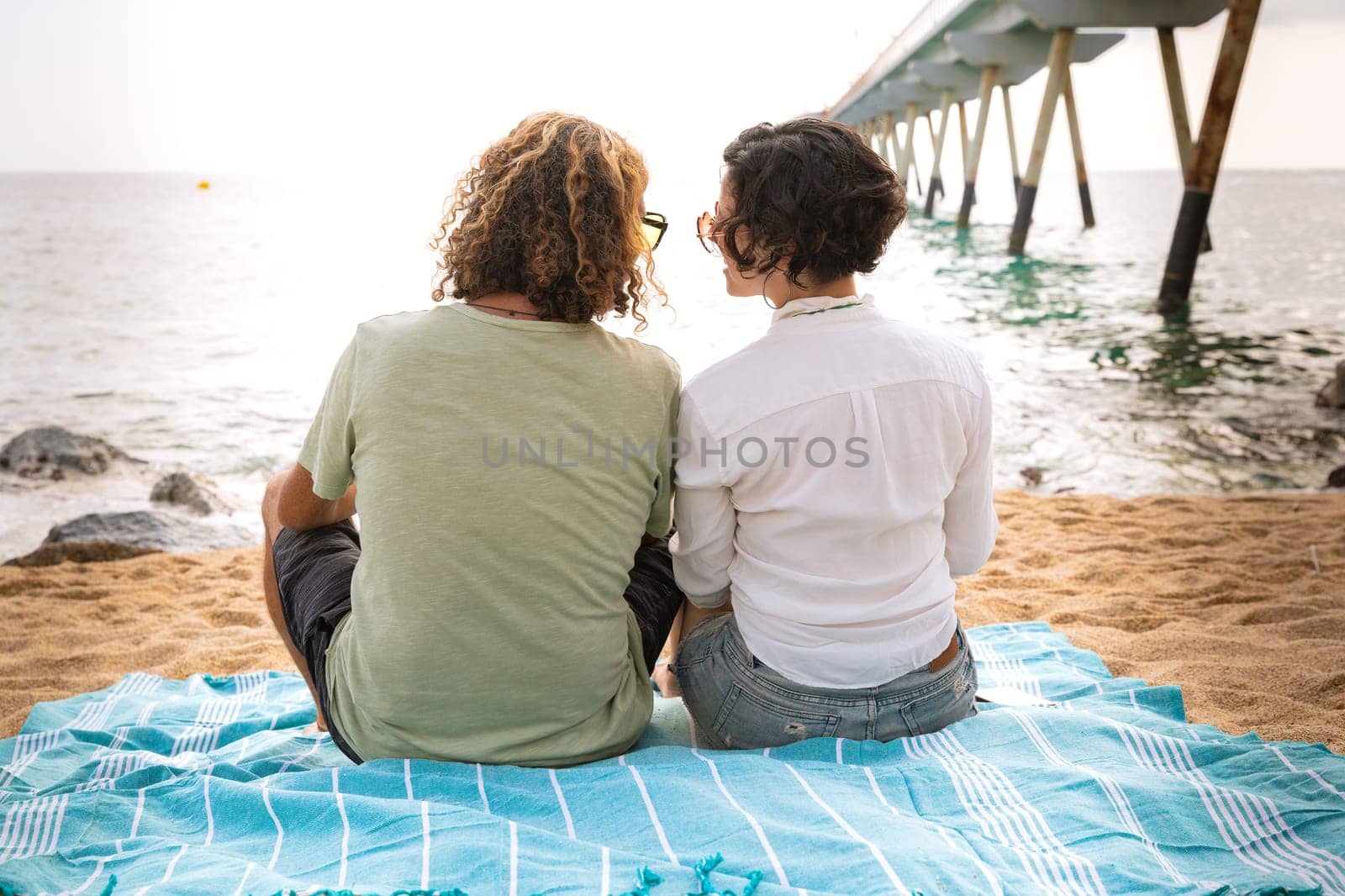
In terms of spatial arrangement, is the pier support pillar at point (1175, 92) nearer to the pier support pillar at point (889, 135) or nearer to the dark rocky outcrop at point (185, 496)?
the dark rocky outcrop at point (185, 496)

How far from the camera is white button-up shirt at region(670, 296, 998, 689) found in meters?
1.52

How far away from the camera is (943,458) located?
62.2 inches

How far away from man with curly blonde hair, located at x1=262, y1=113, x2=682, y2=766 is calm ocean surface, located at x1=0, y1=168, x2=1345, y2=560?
0.27 metres

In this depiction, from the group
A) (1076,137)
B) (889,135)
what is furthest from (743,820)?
(889,135)

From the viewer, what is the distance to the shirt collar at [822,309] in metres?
1.56

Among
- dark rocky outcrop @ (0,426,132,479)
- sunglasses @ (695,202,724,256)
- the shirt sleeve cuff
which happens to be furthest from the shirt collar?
dark rocky outcrop @ (0,426,132,479)

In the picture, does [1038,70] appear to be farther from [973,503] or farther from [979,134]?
[973,503]

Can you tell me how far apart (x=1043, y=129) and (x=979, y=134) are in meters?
4.85

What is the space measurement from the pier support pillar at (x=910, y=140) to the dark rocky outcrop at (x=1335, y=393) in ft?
61.6

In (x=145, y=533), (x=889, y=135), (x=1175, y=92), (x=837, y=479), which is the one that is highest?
(x=1175, y=92)

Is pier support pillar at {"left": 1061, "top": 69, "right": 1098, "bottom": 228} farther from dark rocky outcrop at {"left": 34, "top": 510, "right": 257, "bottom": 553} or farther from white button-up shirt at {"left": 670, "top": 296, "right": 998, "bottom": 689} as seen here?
white button-up shirt at {"left": 670, "top": 296, "right": 998, "bottom": 689}

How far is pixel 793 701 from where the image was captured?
1677 mm

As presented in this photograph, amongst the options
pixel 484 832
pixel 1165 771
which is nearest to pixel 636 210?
pixel 484 832

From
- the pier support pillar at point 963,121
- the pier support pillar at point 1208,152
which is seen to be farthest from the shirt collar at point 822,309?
the pier support pillar at point 963,121
